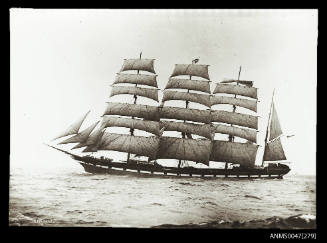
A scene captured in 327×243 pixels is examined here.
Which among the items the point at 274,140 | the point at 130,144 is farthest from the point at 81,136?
the point at 274,140

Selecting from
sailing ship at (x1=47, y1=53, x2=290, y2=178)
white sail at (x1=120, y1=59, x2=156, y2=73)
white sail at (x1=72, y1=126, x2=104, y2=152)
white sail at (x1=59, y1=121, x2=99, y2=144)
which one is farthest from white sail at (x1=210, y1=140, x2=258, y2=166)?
white sail at (x1=59, y1=121, x2=99, y2=144)

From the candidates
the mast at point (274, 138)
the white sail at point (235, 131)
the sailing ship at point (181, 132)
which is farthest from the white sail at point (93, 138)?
the mast at point (274, 138)

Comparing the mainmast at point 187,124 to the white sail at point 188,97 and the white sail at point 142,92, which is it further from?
the white sail at point 142,92

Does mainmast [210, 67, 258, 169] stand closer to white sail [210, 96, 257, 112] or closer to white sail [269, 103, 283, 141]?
white sail [210, 96, 257, 112]
